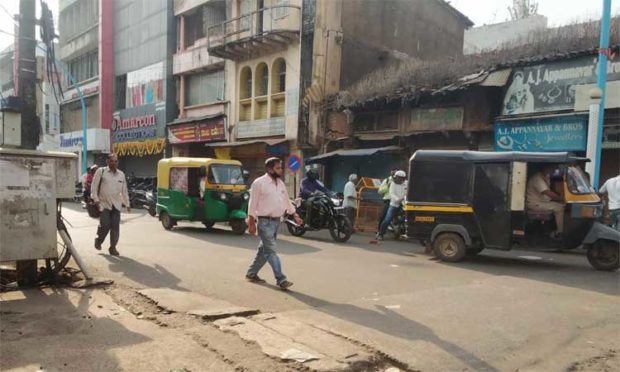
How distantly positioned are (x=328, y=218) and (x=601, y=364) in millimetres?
8195

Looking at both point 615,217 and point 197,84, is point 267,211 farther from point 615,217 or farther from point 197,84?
point 197,84

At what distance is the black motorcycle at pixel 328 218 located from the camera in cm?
1186

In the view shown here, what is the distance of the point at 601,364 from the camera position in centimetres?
415

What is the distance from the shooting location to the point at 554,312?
562cm

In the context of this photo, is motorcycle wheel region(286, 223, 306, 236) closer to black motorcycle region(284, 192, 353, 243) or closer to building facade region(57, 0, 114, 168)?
black motorcycle region(284, 192, 353, 243)

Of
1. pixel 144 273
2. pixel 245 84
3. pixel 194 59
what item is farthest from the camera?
pixel 194 59

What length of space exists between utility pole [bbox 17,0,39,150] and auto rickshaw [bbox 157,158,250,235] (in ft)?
21.6

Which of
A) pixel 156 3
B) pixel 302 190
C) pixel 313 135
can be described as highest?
pixel 156 3

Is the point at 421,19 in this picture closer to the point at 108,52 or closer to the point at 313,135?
the point at 313,135

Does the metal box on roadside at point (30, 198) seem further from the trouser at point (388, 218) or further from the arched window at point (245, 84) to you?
the arched window at point (245, 84)

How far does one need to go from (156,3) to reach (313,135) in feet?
49.1

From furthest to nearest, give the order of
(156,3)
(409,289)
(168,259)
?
(156,3)
(168,259)
(409,289)

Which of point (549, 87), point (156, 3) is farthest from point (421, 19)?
point (156, 3)

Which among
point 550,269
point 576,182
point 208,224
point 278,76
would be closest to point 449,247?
point 550,269
